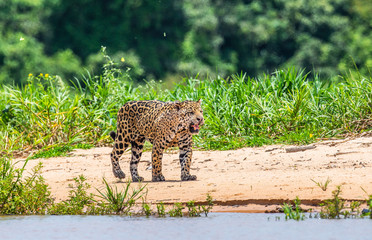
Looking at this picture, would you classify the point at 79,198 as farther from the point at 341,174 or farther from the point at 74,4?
the point at 74,4

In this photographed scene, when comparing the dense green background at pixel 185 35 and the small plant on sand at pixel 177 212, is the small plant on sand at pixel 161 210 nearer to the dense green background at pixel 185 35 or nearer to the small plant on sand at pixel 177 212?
the small plant on sand at pixel 177 212

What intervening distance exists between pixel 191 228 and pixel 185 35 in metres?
23.7

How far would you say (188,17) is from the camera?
29.4 m

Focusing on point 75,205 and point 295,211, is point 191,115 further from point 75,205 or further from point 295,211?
point 295,211

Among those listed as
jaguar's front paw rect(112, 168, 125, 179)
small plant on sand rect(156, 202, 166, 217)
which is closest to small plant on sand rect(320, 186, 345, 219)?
small plant on sand rect(156, 202, 166, 217)

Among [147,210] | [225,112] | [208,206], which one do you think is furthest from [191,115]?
[225,112]

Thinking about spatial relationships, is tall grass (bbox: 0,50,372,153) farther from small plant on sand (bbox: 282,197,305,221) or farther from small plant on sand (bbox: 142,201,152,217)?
small plant on sand (bbox: 142,201,152,217)

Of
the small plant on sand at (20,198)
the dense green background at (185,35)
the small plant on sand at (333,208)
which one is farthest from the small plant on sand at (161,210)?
the dense green background at (185,35)

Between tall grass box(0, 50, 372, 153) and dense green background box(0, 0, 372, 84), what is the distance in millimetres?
14338

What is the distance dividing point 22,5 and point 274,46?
1025 cm

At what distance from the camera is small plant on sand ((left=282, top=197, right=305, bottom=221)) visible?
6.35m

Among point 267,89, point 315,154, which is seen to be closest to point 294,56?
point 267,89

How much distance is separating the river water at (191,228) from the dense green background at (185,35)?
67.9ft

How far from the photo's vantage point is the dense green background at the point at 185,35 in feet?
91.9
